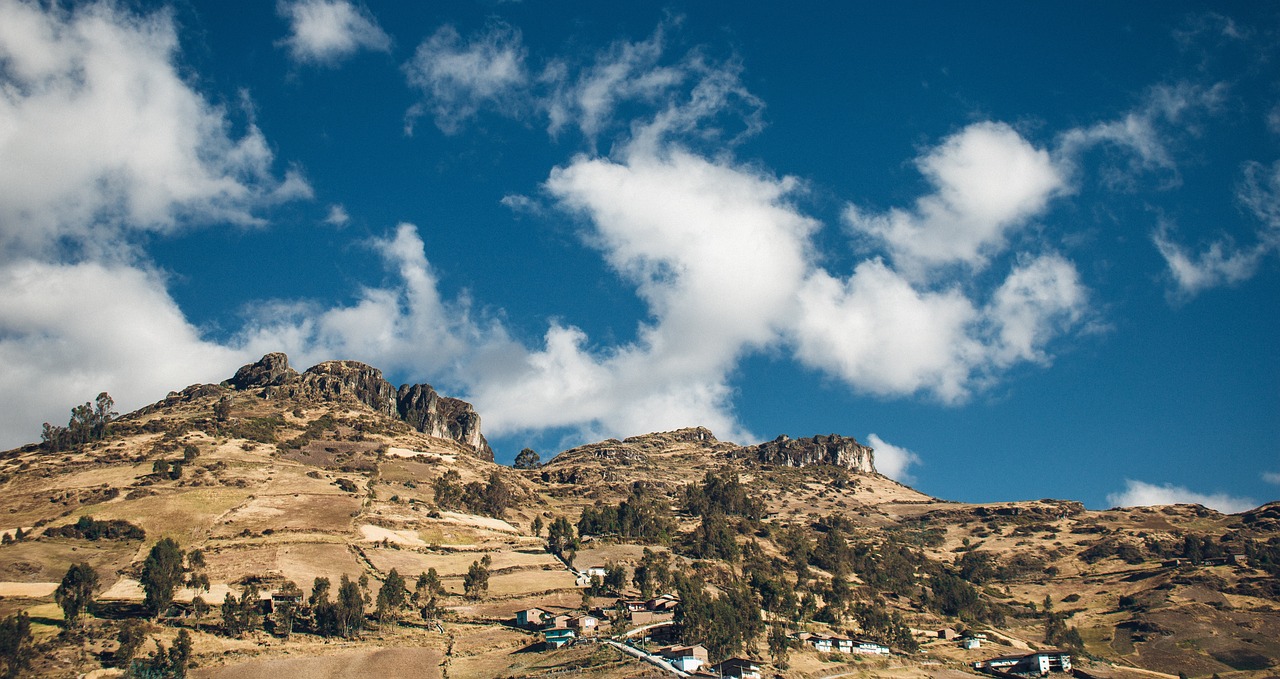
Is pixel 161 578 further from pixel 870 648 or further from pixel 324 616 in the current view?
pixel 870 648

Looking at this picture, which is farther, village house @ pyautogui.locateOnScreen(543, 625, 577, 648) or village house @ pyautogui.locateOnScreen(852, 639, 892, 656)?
village house @ pyautogui.locateOnScreen(852, 639, 892, 656)

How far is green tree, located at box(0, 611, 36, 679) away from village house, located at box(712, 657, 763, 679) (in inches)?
2905

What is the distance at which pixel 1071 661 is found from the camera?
136000mm

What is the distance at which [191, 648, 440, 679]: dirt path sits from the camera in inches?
3893

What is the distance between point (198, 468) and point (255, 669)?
9919cm

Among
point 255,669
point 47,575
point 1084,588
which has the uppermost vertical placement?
point 1084,588

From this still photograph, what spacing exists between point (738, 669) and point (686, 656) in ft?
20.3

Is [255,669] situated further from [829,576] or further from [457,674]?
[829,576]

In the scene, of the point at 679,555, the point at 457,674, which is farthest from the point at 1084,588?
the point at 457,674

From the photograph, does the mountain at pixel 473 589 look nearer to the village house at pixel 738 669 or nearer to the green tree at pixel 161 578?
the green tree at pixel 161 578

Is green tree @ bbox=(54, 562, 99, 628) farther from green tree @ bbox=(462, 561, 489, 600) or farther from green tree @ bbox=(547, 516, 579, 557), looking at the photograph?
green tree @ bbox=(547, 516, 579, 557)

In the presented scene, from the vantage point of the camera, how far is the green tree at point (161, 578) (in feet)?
375

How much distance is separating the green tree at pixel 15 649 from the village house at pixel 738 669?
2905 inches

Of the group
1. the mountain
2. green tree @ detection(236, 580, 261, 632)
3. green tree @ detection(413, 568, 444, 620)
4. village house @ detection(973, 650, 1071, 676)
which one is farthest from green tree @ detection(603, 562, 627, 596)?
village house @ detection(973, 650, 1071, 676)
